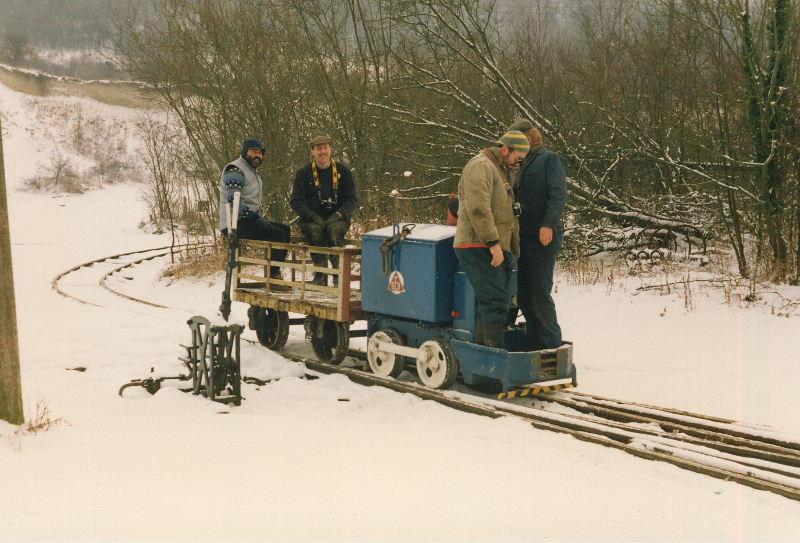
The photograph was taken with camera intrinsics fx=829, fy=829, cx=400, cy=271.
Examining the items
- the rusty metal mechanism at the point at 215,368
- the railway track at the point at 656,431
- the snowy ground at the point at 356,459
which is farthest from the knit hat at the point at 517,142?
the rusty metal mechanism at the point at 215,368

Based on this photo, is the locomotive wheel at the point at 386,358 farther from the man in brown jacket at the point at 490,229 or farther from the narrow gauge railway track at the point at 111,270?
the narrow gauge railway track at the point at 111,270

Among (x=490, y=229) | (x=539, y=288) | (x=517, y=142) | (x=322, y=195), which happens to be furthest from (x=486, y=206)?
(x=322, y=195)

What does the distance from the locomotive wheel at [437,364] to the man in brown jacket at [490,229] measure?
1.37ft

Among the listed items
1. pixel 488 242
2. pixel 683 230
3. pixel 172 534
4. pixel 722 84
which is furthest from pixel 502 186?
pixel 683 230

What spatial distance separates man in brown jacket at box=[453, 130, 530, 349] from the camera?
699 cm

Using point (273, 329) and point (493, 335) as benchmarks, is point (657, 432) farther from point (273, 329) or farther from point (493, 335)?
point (273, 329)

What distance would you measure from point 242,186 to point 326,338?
194 centimetres

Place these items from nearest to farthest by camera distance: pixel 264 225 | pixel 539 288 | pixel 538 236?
pixel 539 288, pixel 538 236, pixel 264 225

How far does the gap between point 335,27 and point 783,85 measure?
1093 cm

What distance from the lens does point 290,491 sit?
5.10m

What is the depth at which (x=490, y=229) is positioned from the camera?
273 inches

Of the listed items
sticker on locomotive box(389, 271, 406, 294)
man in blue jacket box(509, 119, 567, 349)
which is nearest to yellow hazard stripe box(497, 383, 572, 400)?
man in blue jacket box(509, 119, 567, 349)

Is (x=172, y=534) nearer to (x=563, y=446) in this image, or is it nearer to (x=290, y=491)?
(x=290, y=491)

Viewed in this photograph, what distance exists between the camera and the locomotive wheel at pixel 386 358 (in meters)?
8.14
